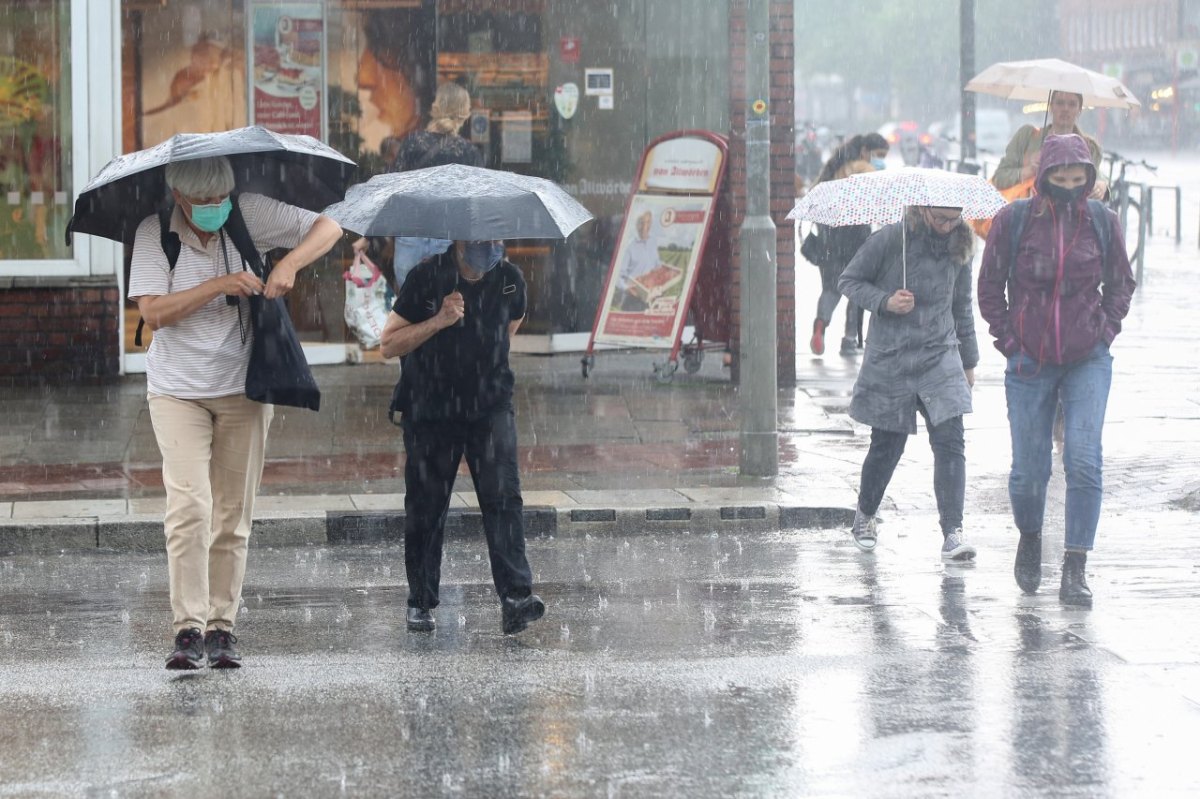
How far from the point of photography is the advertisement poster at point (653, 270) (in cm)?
1425

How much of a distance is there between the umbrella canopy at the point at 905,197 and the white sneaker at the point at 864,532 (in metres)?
1.39

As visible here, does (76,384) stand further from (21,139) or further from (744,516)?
(744,516)

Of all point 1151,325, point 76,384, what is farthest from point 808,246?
point 76,384

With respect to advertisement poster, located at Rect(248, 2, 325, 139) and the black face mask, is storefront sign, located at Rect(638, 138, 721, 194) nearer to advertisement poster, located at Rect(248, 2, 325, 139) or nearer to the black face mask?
advertisement poster, located at Rect(248, 2, 325, 139)

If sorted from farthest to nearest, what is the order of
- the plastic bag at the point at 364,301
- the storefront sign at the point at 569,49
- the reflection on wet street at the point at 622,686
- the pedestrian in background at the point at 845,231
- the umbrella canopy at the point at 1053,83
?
the storefront sign at the point at 569,49, the pedestrian in background at the point at 845,231, the plastic bag at the point at 364,301, the umbrella canopy at the point at 1053,83, the reflection on wet street at the point at 622,686

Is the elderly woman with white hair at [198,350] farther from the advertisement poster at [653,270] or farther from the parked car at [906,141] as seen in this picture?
the parked car at [906,141]

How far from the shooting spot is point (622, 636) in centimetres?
717

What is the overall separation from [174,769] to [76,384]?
29.4ft

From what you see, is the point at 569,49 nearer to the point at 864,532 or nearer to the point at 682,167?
the point at 682,167

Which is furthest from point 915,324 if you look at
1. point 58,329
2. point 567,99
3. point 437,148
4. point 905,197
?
point 567,99

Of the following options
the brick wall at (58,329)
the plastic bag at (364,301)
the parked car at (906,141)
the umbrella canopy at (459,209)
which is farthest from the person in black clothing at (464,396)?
the parked car at (906,141)

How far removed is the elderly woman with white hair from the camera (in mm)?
6418

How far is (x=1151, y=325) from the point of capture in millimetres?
18656

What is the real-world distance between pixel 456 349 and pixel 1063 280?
2.55 meters
